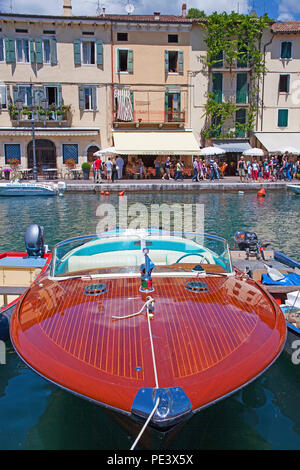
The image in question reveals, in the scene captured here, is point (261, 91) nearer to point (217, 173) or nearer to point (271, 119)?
point (271, 119)

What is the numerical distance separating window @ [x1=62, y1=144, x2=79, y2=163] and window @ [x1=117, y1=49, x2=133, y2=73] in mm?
6248

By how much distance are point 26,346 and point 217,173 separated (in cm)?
2577

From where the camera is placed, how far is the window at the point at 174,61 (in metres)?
31.2

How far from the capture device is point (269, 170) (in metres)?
30.0

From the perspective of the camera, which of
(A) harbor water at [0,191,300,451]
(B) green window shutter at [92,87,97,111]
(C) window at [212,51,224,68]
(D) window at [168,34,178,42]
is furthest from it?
(C) window at [212,51,224,68]

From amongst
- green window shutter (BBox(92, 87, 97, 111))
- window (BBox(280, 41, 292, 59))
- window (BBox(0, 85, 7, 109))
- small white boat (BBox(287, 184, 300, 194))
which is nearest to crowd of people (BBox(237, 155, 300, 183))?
small white boat (BBox(287, 184, 300, 194))

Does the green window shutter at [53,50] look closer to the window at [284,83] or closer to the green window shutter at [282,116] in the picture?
the window at [284,83]

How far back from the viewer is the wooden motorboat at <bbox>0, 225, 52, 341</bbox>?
6.30m

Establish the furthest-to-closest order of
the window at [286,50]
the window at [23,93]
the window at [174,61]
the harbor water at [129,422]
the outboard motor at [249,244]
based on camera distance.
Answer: the window at [286,50], the window at [174,61], the window at [23,93], the outboard motor at [249,244], the harbor water at [129,422]

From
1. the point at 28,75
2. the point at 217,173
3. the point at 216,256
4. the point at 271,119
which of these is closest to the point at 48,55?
the point at 28,75

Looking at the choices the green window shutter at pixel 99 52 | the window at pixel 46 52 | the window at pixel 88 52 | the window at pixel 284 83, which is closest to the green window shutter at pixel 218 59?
the window at pixel 284 83

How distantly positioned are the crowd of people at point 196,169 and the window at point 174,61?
634cm

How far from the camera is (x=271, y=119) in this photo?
3269 cm

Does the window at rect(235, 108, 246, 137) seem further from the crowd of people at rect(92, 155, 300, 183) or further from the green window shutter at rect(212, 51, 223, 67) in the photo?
the green window shutter at rect(212, 51, 223, 67)
